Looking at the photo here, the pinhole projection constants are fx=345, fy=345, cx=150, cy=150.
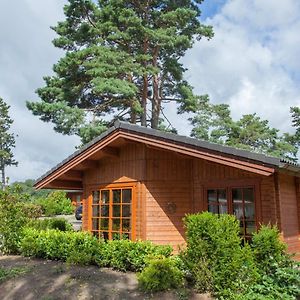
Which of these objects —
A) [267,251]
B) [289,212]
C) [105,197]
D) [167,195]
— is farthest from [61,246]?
A: [289,212]

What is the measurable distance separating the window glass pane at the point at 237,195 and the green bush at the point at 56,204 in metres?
22.9

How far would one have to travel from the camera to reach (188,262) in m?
6.76

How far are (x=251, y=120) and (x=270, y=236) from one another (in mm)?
29222

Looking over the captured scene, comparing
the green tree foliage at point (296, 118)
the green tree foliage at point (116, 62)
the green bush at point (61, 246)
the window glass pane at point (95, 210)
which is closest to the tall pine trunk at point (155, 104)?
the green tree foliage at point (116, 62)

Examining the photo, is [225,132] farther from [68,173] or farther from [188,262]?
[188,262]

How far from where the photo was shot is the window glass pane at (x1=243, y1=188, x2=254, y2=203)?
845 centimetres

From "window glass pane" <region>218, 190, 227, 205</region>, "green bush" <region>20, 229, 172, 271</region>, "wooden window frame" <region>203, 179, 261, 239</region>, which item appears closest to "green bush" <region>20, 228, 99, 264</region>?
"green bush" <region>20, 229, 172, 271</region>

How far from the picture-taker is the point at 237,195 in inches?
343

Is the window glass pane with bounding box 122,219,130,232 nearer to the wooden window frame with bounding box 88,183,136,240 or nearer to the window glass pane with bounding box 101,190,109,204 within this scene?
the wooden window frame with bounding box 88,183,136,240

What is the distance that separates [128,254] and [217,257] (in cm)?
257

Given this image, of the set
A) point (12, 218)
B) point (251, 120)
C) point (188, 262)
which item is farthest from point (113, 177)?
point (251, 120)

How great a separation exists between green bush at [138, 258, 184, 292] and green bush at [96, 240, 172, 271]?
0.83 metres

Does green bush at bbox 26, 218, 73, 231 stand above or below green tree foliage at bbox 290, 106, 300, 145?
below

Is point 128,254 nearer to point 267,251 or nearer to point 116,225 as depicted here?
point 116,225
